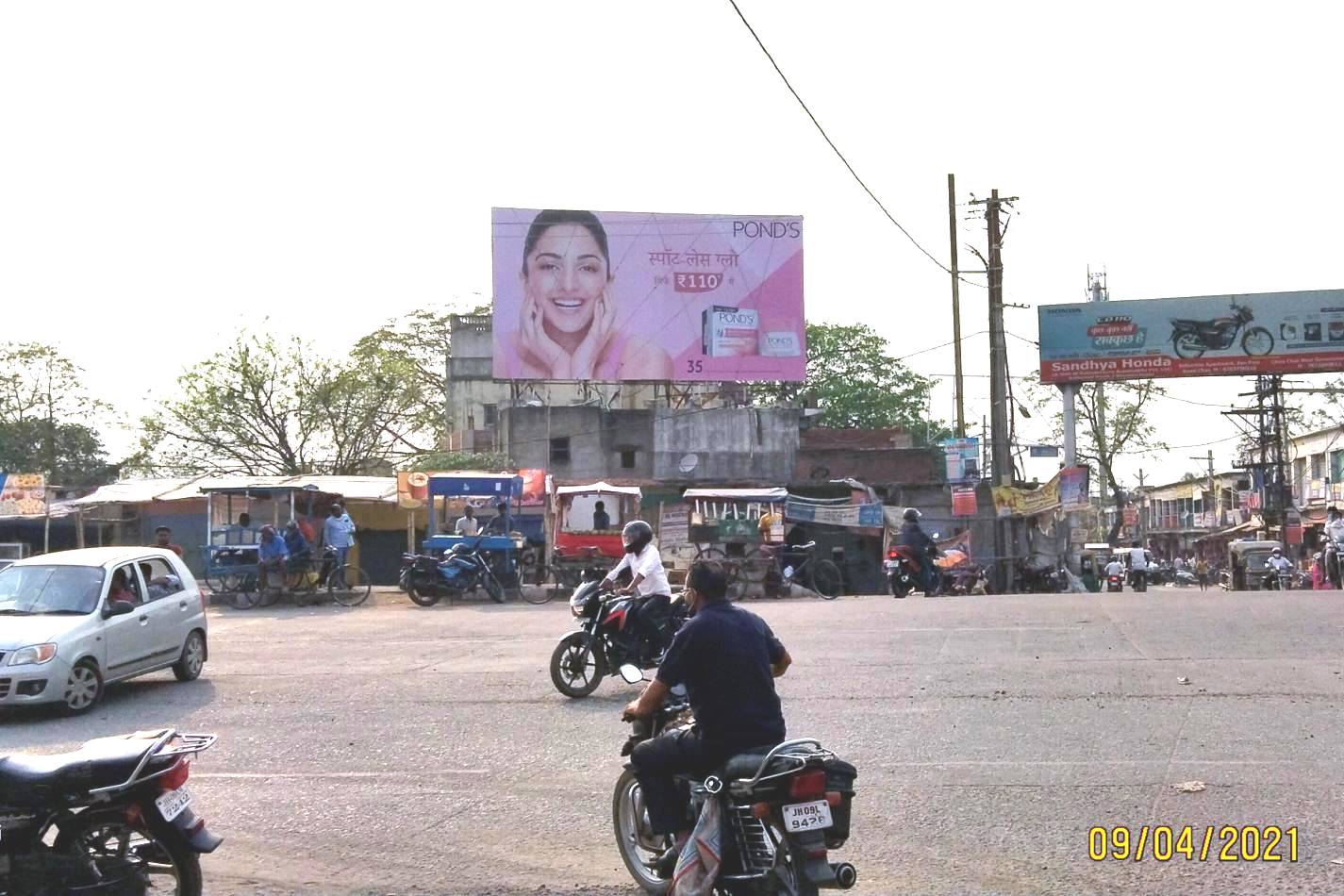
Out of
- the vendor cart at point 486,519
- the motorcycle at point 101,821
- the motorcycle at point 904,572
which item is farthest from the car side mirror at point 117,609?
the motorcycle at point 904,572

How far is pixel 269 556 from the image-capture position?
24750 millimetres

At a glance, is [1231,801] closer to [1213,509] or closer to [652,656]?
[652,656]

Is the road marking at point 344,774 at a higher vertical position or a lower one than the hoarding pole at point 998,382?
lower

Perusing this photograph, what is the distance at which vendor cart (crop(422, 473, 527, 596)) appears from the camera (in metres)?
25.6

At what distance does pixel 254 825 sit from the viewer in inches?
316

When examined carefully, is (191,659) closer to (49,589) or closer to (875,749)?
(49,589)

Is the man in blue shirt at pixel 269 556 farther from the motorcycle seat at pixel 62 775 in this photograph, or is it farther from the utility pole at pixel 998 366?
the motorcycle seat at pixel 62 775

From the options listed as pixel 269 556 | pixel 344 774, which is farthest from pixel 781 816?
pixel 269 556

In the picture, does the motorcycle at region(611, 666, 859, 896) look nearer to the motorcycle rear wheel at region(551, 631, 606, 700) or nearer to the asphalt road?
the asphalt road

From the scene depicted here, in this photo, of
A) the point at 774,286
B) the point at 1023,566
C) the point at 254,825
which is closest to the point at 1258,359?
the point at 1023,566

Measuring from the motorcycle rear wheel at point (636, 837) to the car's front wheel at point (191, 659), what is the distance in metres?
9.21

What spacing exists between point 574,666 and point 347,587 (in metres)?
13.9

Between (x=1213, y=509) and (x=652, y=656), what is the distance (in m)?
72.7

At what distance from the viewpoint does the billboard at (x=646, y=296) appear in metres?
37.9
